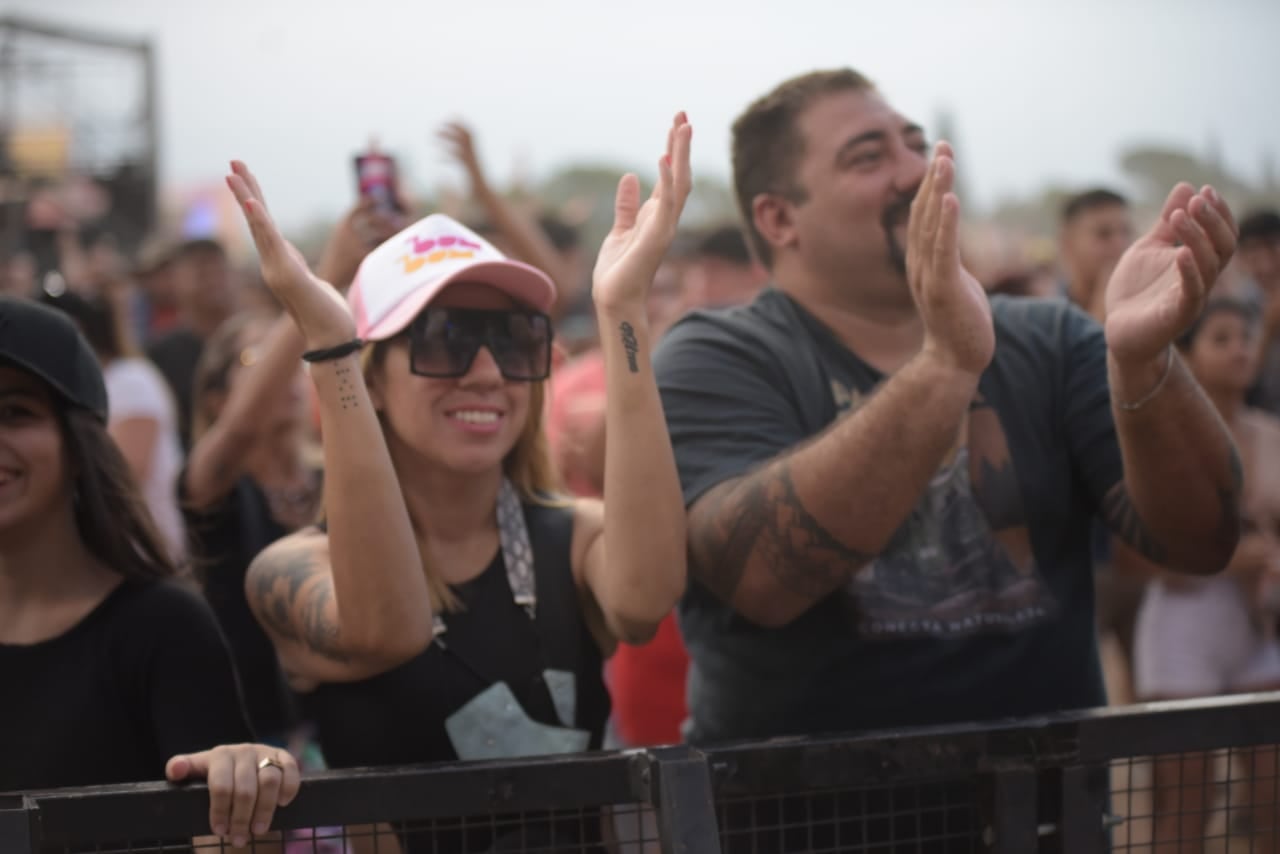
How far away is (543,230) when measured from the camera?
6.79 m

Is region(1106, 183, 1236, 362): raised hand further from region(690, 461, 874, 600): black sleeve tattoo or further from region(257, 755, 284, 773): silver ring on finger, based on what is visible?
region(257, 755, 284, 773): silver ring on finger

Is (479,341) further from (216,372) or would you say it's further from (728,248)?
(728,248)

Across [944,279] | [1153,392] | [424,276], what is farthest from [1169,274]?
[424,276]

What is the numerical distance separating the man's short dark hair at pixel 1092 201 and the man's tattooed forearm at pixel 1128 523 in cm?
375

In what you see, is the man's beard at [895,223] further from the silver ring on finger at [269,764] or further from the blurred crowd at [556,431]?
the silver ring on finger at [269,764]

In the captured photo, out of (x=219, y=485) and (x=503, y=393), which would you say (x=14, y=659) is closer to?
(x=503, y=393)

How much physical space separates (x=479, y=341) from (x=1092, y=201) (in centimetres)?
432

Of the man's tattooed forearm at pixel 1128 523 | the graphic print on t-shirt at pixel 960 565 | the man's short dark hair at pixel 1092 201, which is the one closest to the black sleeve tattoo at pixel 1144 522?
the man's tattooed forearm at pixel 1128 523

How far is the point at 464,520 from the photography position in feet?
7.57

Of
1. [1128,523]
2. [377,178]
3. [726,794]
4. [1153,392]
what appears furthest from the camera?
[377,178]

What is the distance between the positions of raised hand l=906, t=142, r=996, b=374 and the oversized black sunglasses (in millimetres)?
648

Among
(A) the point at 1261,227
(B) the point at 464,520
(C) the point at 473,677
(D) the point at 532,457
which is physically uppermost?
(A) the point at 1261,227

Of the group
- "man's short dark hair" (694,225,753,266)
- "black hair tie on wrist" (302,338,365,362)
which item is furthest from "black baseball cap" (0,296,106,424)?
"man's short dark hair" (694,225,753,266)

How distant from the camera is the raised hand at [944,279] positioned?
1985 mm
